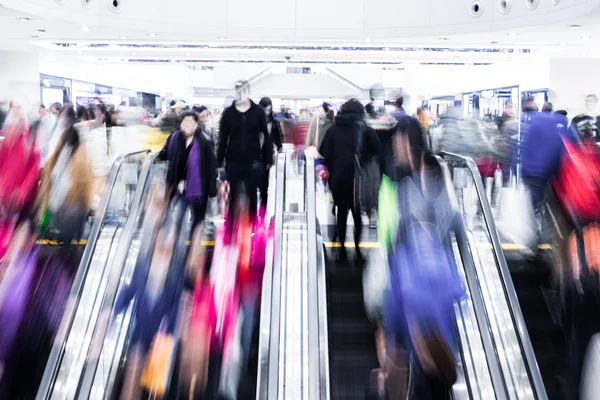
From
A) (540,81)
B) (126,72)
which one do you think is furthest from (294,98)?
(540,81)

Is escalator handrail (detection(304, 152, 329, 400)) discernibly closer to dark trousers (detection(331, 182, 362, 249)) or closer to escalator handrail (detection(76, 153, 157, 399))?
dark trousers (detection(331, 182, 362, 249))

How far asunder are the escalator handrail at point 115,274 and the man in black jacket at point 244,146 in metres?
0.84

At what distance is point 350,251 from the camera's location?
25.3 feet

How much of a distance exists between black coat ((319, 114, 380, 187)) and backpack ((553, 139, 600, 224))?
7.72ft

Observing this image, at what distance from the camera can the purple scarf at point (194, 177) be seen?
688 centimetres

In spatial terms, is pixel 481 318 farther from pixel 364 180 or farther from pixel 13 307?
pixel 13 307

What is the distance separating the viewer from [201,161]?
6.89 meters

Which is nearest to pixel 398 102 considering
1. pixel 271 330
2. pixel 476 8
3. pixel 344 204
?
pixel 344 204

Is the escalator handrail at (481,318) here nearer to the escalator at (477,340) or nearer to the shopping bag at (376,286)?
the escalator at (477,340)

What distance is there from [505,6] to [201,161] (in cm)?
880

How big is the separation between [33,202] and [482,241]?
3.97 m

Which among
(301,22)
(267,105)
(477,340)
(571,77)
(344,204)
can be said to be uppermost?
(301,22)

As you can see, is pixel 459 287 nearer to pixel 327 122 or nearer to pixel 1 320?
pixel 1 320

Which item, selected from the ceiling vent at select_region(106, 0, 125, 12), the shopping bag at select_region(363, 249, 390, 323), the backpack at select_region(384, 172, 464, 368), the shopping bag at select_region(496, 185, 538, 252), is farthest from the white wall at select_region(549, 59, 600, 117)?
the backpack at select_region(384, 172, 464, 368)
